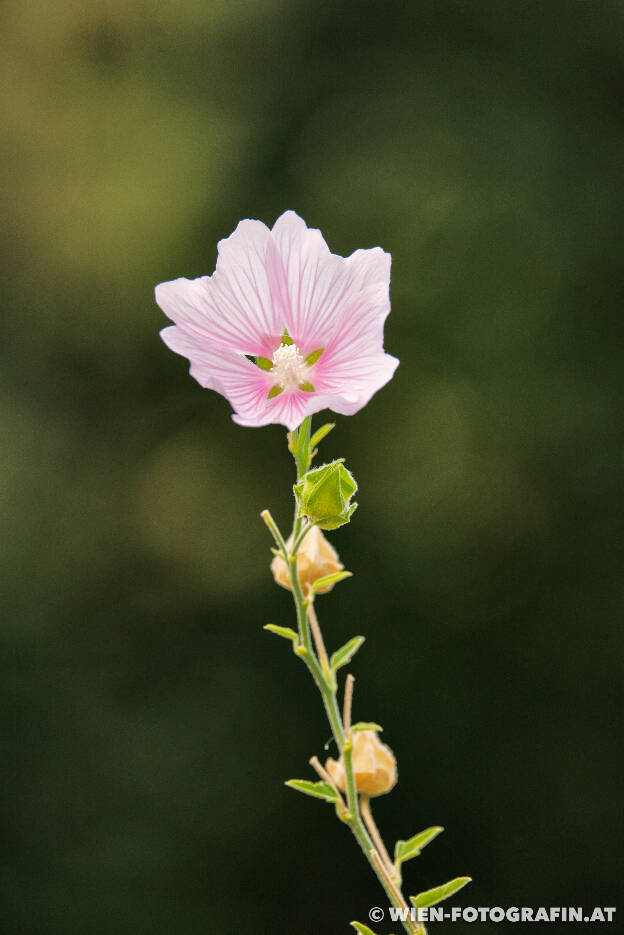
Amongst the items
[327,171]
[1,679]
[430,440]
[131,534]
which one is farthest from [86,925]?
[327,171]

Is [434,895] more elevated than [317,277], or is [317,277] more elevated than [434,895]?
[317,277]

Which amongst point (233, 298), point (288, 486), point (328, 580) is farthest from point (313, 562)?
point (288, 486)

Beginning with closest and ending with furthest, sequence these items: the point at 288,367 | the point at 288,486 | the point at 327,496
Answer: the point at 327,496 < the point at 288,367 < the point at 288,486

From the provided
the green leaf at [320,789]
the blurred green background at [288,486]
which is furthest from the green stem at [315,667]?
the blurred green background at [288,486]

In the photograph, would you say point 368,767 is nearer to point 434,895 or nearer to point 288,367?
point 434,895

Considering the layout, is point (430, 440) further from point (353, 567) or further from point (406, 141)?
point (406, 141)

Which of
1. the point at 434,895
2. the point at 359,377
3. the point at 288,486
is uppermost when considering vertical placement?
the point at 288,486

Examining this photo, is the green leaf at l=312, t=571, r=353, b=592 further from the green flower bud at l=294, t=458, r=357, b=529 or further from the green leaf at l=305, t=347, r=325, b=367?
the green leaf at l=305, t=347, r=325, b=367
